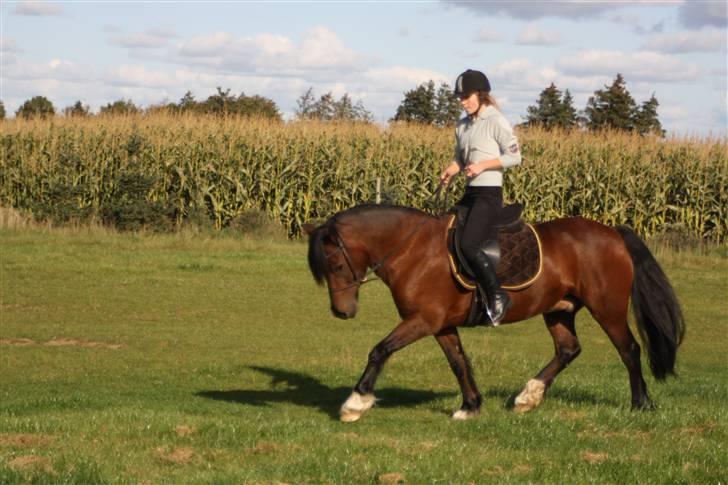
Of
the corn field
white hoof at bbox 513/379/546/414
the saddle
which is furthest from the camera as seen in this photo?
the corn field

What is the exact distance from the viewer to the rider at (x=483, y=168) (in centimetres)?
1030

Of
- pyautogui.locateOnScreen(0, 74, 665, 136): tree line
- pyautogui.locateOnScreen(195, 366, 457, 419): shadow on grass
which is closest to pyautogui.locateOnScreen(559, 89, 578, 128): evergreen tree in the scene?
pyautogui.locateOnScreen(0, 74, 665, 136): tree line

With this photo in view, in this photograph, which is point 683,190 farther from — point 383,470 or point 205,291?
point 383,470

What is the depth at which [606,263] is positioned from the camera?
11.1 metres

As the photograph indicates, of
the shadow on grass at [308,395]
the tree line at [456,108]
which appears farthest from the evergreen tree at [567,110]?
the shadow on grass at [308,395]

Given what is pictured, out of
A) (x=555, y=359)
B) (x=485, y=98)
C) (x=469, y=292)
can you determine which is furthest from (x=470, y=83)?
(x=555, y=359)

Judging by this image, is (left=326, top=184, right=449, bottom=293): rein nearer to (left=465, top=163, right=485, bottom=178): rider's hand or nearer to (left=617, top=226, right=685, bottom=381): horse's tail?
(left=465, top=163, right=485, bottom=178): rider's hand

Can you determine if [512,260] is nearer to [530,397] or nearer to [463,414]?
[530,397]

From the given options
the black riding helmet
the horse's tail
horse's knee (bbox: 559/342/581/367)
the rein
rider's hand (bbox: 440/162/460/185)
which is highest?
the black riding helmet

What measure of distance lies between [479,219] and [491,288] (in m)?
0.64

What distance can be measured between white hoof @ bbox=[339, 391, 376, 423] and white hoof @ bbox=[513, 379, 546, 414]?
157cm

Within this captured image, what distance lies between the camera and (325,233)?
408 inches

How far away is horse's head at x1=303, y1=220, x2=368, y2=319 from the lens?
33.8ft

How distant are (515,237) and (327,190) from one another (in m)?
21.2
